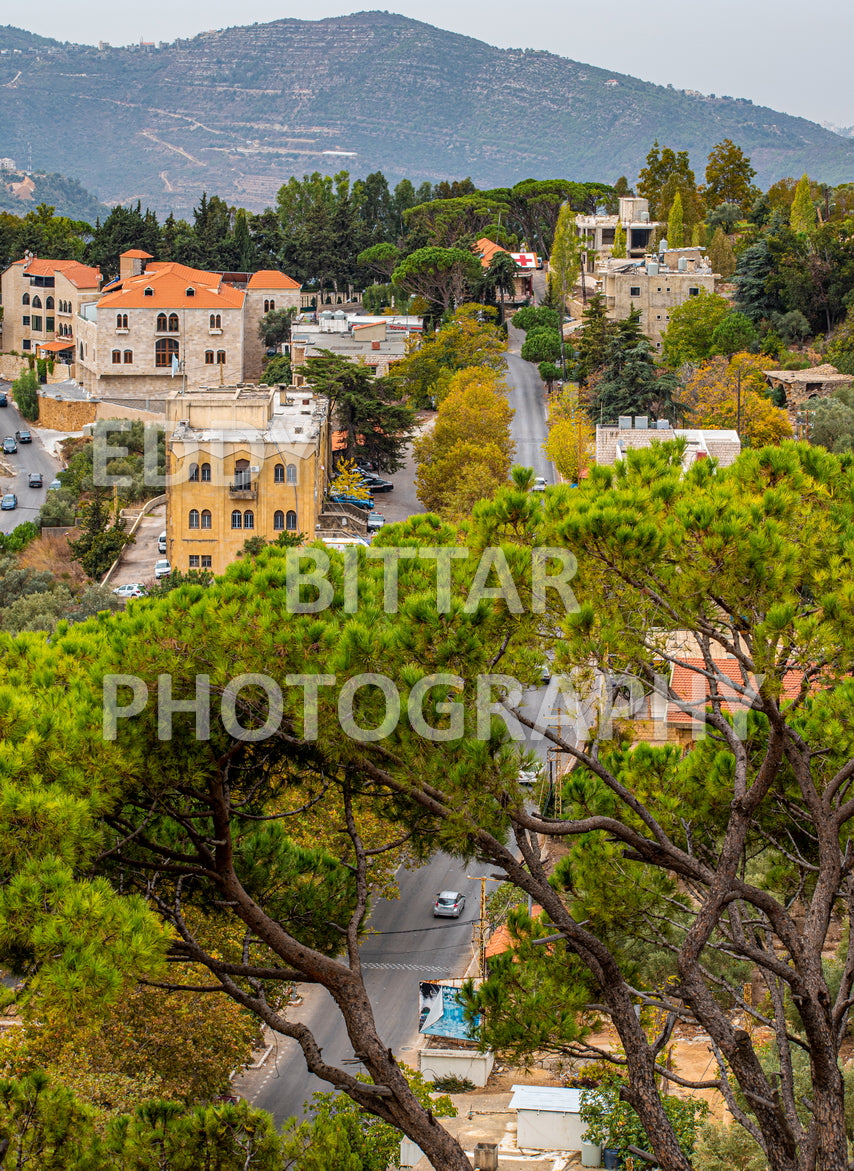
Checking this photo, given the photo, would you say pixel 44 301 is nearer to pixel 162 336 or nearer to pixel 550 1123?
pixel 162 336

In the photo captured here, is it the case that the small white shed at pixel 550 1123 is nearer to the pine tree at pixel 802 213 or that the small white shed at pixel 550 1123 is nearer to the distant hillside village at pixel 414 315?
the distant hillside village at pixel 414 315

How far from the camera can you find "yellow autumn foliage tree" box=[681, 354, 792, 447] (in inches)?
1785

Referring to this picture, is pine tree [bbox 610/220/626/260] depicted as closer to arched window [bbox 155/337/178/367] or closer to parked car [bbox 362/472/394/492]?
arched window [bbox 155/337/178/367]

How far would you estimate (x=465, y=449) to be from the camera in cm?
4850

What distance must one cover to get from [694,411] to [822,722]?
127 feet

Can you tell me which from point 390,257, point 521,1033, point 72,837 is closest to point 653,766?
point 521,1033

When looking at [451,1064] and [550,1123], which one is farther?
[451,1064]

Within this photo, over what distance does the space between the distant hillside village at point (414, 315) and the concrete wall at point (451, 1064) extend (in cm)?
1730

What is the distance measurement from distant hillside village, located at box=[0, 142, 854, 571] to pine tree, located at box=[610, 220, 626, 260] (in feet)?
0.72

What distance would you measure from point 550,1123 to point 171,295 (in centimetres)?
5440

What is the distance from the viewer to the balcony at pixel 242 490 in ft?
146

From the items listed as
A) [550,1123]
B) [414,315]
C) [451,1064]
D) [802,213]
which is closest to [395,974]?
[451,1064]

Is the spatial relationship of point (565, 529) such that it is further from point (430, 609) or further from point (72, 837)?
point (72, 837)

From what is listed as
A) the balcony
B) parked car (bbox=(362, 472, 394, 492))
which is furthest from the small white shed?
parked car (bbox=(362, 472, 394, 492))
